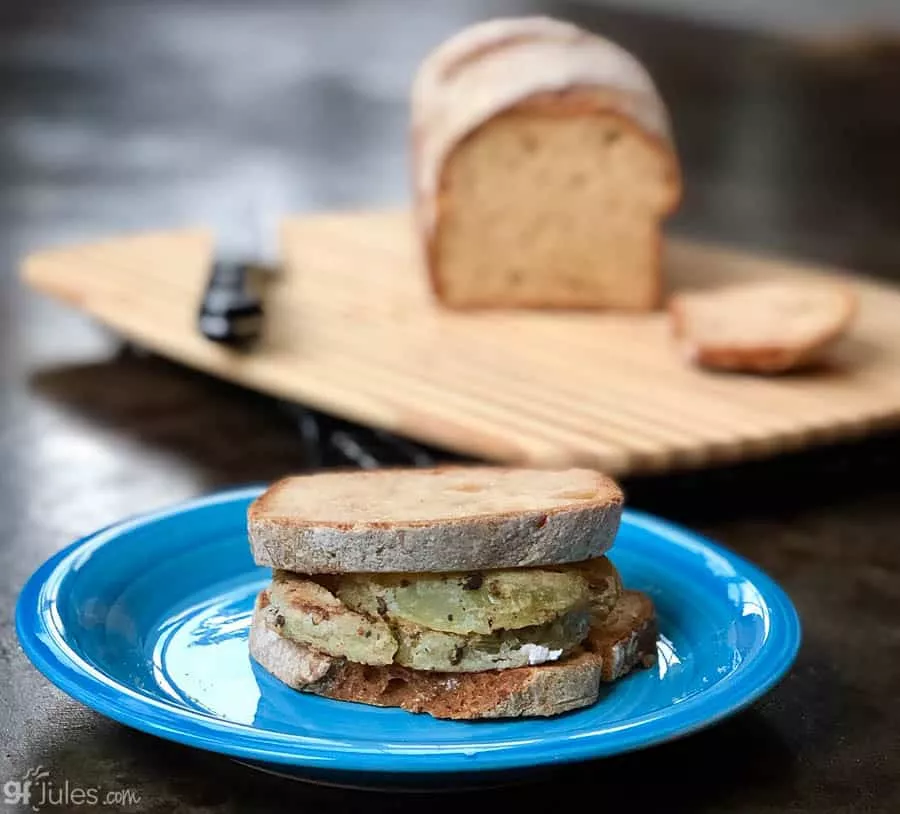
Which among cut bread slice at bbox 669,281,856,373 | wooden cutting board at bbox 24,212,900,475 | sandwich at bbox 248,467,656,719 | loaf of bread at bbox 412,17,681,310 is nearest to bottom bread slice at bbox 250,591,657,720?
sandwich at bbox 248,467,656,719

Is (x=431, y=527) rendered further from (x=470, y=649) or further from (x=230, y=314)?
(x=230, y=314)

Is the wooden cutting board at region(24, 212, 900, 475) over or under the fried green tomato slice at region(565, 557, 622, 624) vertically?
under

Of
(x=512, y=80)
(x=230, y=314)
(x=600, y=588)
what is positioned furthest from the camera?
(x=512, y=80)

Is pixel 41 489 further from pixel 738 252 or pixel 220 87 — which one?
pixel 220 87

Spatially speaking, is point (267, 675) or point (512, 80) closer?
point (267, 675)

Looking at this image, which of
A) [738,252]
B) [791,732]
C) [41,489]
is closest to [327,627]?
[791,732]

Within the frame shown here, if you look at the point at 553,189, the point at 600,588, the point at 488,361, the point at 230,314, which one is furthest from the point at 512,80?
the point at 600,588

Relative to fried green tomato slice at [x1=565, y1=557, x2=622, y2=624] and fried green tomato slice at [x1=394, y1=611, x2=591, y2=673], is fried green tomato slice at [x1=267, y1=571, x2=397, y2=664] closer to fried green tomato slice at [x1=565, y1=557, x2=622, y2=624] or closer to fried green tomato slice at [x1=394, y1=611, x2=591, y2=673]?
fried green tomato slice at [x1=394, y1=611, x2=591, y2=673]
